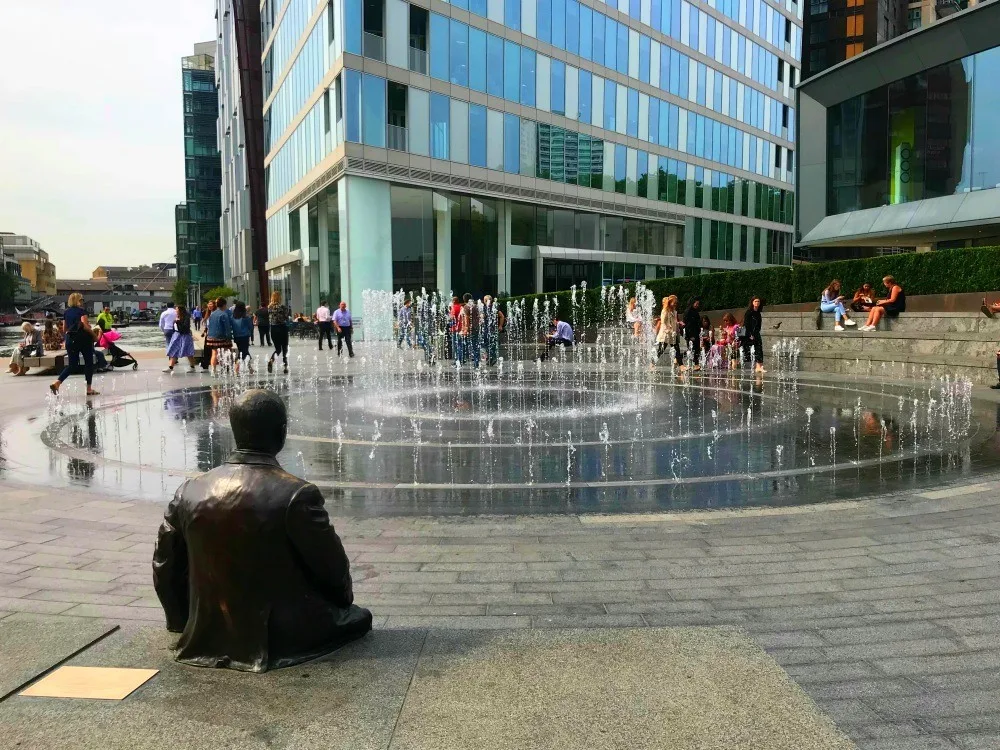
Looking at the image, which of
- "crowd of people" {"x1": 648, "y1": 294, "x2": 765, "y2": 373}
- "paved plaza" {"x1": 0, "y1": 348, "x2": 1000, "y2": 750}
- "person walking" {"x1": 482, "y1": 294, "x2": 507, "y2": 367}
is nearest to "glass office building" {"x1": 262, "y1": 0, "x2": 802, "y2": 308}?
"person walking" {"x1": 482, "y1": 294, "x2": 507, "y2": 367}

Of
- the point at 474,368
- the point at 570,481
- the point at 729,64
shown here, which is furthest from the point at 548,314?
the point at 729,64

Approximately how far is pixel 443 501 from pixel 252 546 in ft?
11.8

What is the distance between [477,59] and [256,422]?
1425 inches

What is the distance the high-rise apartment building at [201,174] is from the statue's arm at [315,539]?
11086 cm

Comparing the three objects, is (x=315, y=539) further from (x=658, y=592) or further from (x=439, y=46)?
(x=439, y=46)

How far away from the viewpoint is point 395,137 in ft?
107

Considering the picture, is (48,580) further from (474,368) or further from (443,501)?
(474,368)

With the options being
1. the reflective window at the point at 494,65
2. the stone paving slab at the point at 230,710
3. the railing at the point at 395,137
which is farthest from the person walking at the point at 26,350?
the reflective window at the point at 494,65

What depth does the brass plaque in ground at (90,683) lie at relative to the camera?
2.73 metres

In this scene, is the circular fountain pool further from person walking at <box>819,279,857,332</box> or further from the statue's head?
person walking at <box>819,279,857,332</box>

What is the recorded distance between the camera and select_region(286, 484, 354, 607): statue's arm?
9.07ft

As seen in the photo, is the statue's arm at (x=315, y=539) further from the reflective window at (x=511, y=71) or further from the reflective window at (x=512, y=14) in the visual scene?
the reflective window at (x=512, y=14)

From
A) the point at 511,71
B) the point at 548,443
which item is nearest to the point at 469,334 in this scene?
the point at 548,443

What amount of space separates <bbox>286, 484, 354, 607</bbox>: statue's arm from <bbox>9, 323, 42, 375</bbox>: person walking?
772 inches
